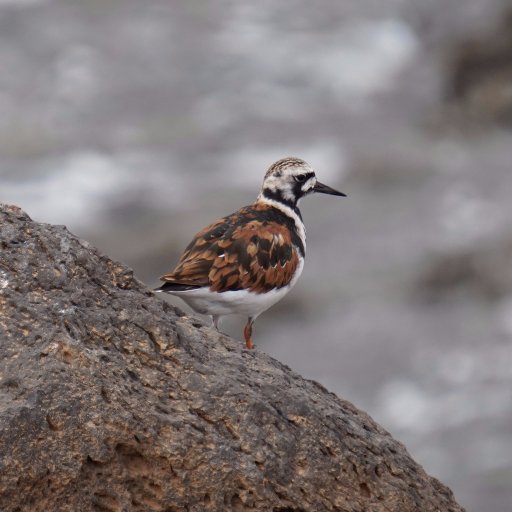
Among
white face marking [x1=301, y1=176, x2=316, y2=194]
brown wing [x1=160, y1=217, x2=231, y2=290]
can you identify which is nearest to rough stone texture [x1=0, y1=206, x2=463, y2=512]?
brown wing [x1=160, y1=217, x2=231, y2=290]

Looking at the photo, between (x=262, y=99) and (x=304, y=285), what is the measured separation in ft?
18.0

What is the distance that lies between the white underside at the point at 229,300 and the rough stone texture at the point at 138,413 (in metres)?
2.76

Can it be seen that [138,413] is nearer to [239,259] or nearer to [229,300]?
[229,300]

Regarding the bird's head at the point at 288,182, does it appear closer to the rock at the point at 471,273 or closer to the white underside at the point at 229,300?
the white underside at the point at 229,300

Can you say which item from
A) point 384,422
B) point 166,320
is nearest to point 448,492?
point 166,320

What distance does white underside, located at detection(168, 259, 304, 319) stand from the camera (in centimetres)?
880

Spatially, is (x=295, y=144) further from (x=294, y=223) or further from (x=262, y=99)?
(x=294, y=223)

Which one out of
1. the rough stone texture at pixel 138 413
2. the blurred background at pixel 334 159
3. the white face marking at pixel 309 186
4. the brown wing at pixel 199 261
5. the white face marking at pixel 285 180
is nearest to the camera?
the rough stone texture at pixel 138 413

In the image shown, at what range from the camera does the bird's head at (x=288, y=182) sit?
10.1 m

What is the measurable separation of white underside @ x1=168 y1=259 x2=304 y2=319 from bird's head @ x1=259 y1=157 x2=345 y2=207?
3.44 feet

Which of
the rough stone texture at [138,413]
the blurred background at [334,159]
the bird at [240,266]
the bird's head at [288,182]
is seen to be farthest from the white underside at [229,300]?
the blurred background at [334,159]

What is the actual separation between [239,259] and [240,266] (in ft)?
0.17

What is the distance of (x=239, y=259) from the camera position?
29.6ft

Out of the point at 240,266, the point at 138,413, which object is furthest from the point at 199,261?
the point at 138,413
